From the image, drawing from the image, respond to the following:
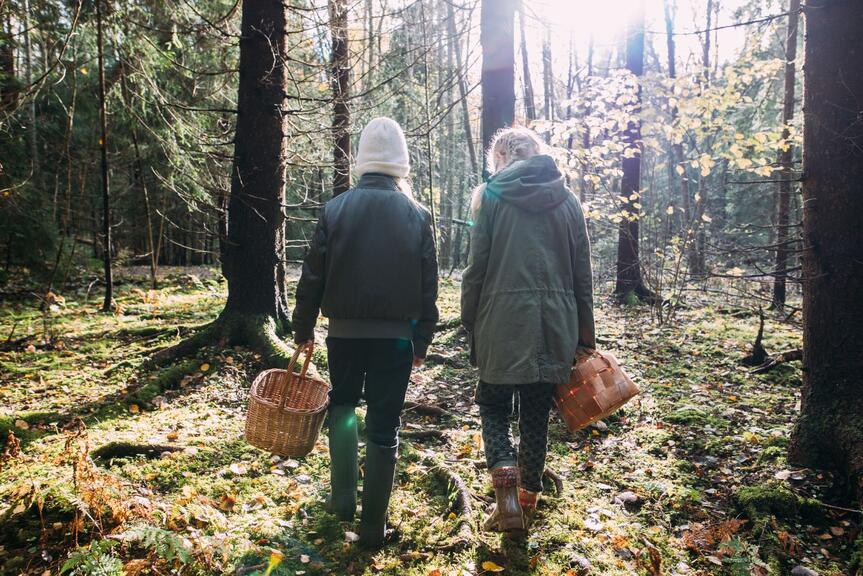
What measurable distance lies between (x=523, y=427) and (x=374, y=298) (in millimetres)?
1250

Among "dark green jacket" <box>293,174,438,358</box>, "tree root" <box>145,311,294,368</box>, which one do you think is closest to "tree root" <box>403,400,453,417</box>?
"tree root" <box>145,311,294,368</box>

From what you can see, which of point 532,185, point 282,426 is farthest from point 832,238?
point 282,426

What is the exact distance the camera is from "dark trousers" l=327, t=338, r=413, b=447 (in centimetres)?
293

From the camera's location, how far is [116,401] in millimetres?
4691

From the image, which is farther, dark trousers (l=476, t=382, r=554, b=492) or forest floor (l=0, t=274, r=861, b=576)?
dark trousers (l=476, t=382, r=554, b=492)

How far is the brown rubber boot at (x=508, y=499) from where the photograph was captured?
3.02m

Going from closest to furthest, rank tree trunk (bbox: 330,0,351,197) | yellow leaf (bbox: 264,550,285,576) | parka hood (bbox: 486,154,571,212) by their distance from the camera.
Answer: yellow leaf (bbox: 264,550,285,576) → parka hood (bbox: 486,154,571,212) → tree trunk (bbox: 330,0,351,197)

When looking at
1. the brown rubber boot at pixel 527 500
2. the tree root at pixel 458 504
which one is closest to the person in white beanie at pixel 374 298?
the tree root at pixel 458 504

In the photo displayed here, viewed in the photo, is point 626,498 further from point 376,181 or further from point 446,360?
point 446,360

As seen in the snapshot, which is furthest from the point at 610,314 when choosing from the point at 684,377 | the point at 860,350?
the point at 860,350

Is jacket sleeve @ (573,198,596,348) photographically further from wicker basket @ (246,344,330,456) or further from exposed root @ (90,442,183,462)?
exposed root @ (90,442,183,462)

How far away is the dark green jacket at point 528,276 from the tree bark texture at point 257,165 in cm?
328

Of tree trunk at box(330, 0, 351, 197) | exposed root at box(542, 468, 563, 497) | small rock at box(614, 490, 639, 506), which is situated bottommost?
small rock at box(614, 490, 639, 506)

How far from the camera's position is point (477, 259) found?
326 centimetres
